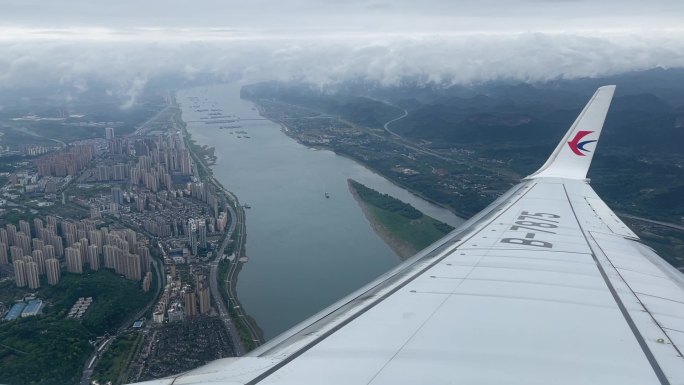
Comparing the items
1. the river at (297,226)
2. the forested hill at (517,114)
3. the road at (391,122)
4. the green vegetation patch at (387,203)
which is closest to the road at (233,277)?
the river at (297,226)

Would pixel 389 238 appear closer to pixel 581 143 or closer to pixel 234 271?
pixel 234 271

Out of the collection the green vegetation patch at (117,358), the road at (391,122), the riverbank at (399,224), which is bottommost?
the green vegetation patch at (117,358)

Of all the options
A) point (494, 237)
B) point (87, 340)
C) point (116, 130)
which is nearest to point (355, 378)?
point (494, 237)

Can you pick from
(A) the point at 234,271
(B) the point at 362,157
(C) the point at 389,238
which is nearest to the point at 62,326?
(A) the point at 234,271

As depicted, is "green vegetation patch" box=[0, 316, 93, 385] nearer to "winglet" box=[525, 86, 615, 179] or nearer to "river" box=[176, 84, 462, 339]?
→ "river" box=[176, 84, 462, 339]

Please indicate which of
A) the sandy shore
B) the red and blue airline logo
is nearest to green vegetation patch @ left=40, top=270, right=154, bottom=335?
the sandy shore

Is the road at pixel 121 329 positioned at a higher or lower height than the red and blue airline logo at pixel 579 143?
lower

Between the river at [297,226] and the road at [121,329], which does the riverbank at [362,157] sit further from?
the road at [121,329]
